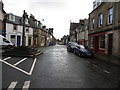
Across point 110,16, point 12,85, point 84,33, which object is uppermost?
point 110,16

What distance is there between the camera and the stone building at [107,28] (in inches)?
631

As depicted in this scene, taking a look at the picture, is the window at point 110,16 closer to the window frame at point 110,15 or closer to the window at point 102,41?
the window frame at point 110,15

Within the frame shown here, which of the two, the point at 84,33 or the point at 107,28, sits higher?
the point at 84,33

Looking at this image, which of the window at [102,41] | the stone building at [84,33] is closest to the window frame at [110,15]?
the window at [102,41]

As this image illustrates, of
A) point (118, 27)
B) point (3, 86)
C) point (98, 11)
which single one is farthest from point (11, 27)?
point (3, 86)

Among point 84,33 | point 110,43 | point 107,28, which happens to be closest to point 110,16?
point 107,28

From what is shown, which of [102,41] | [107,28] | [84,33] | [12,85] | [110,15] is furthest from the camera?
[84,33]

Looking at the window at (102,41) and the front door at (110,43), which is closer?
the front door at (110,43)

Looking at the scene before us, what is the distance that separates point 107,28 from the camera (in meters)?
18.5

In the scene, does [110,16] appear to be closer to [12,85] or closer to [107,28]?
[107,28]

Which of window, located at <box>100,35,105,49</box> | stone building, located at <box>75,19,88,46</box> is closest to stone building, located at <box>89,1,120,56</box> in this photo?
window, located at <box>100,35,105,49</box>

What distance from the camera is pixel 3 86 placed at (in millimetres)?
5195

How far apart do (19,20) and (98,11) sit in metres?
27.4

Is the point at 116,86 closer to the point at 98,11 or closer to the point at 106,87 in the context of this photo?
the point at 106,87
